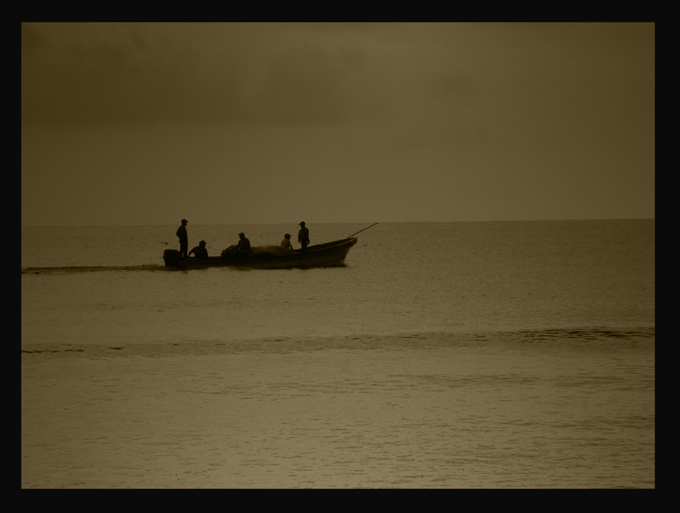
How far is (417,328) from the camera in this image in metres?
20.9

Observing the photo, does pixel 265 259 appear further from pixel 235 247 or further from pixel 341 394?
pixel 341 394

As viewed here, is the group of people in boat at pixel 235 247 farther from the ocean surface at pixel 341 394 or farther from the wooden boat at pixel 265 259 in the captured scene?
the ocean surface at pixel 341 394

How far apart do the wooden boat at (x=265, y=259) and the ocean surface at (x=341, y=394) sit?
4.88 metres

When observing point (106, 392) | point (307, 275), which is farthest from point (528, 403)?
point (307, 275)

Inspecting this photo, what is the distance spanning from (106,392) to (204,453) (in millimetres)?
3373

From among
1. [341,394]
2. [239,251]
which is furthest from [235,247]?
[341,394]

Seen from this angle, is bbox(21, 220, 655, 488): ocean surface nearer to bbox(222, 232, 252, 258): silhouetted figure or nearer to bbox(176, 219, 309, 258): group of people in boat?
bbox(176, 219, 309, 258): group of people in boat

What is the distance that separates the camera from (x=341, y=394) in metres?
13.0

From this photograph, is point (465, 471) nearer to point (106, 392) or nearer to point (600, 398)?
point (600, 398)

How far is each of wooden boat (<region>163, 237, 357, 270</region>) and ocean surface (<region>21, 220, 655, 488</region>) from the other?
4883 mm

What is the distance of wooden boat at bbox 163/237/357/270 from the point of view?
3195cm

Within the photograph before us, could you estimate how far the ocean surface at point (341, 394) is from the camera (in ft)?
31.8

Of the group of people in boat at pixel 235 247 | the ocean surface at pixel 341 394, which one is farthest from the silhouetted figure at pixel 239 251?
the ocean surface at pixel 341 394

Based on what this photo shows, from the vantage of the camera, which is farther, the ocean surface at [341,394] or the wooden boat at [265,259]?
the wooden boat at [265,259]
